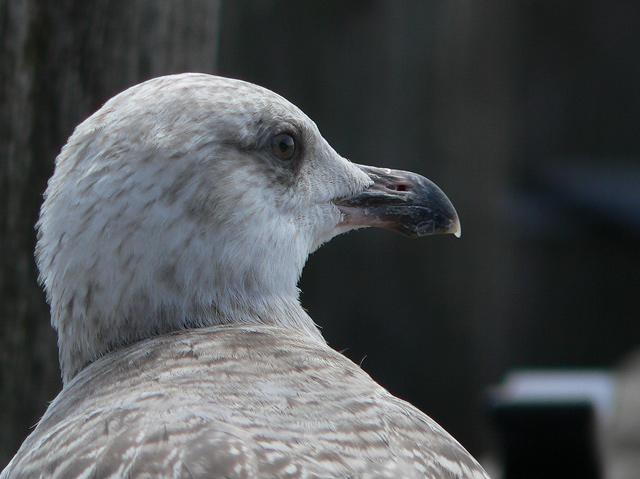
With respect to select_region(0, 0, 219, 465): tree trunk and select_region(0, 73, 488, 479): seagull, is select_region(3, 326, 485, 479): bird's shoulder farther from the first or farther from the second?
select_region(0, 0, 219, 465): tree trunk

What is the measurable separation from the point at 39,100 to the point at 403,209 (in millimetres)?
1091

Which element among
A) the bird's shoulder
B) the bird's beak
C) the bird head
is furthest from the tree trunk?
the bird's beak

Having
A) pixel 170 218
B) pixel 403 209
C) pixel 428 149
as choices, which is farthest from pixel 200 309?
pixel 428 149

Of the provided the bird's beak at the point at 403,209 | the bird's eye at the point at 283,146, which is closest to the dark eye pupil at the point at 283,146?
the bird's eye at the point at 283,146

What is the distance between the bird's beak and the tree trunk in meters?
0.73

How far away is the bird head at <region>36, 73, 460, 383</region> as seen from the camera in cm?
188

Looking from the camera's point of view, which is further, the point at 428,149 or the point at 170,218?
the point at 428,149

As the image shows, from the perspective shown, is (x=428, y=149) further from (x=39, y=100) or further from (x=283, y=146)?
(x=39, y=100)

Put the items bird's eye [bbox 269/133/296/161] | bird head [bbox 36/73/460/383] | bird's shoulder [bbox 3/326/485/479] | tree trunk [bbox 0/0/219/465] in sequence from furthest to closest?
1. tree trunk [bbox 0/0/219/465]
2. bird's eye [bbox 269/133/296/161]
3. bird head [bbox 36/73/460/383]
4. bird's shoulder [bbox 3/326/485/479]

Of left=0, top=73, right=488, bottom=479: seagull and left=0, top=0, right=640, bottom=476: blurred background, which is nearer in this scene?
left=0, top=73, right=488, bottom=479: seagull

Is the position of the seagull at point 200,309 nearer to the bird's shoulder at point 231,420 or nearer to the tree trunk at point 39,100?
the bird's shoulder at point 231,420

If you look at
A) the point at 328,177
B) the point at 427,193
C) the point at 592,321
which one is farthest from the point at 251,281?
the point at 592,321

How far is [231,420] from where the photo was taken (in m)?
1.53

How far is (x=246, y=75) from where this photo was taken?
4.16 meters
